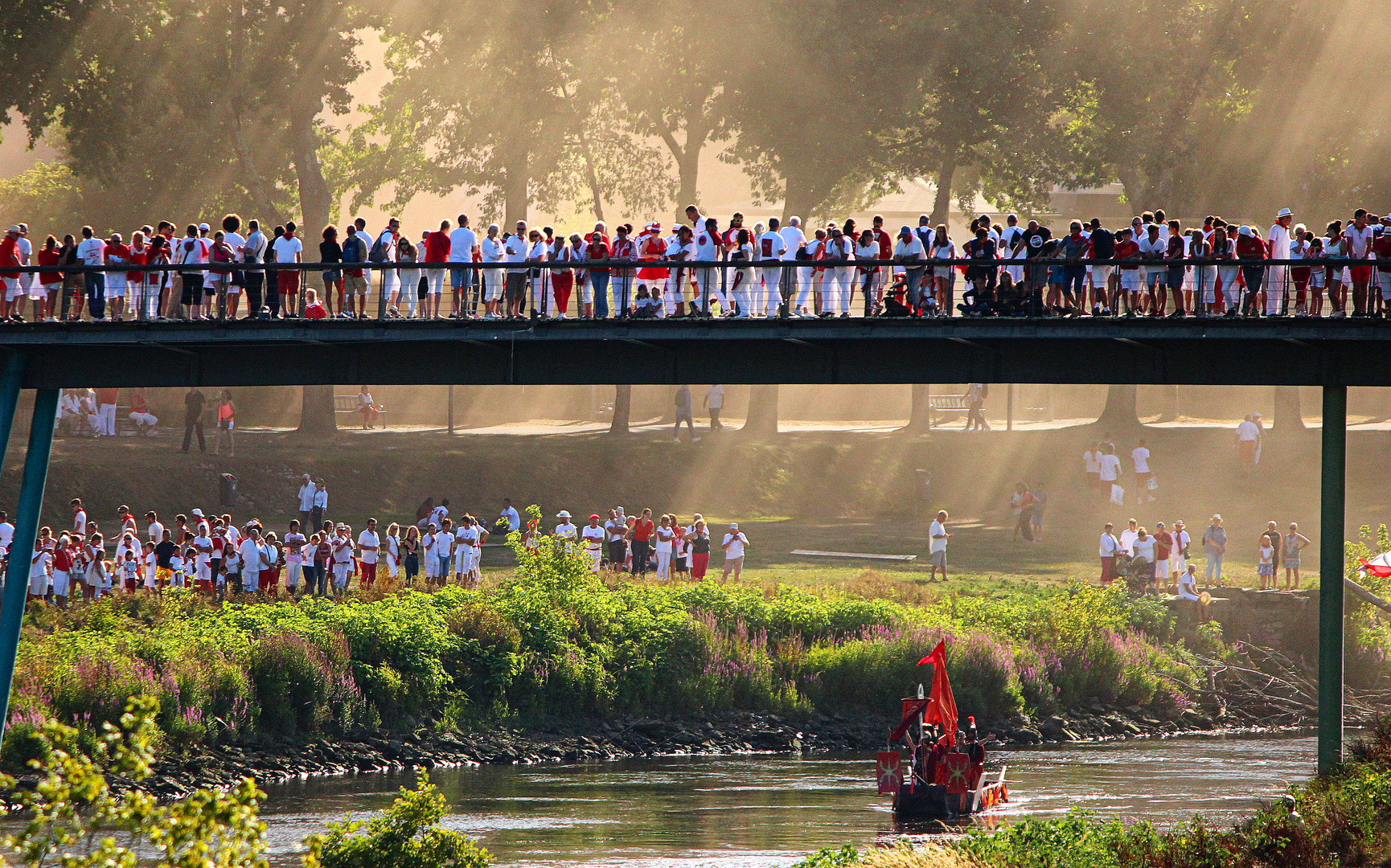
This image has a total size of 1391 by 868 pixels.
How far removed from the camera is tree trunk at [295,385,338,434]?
50.2m

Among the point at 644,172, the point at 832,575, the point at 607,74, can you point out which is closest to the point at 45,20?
the point at 607,74

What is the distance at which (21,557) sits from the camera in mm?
23844

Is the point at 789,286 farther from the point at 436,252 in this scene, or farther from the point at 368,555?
the point at 368,555

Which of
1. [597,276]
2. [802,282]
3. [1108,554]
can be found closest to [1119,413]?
[1108,554]

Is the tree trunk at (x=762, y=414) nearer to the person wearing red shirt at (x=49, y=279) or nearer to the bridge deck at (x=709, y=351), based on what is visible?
the bridge deck at (x=709, y=351)

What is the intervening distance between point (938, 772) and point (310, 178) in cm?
3250

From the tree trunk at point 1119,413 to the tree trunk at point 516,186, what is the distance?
2069 centimetres

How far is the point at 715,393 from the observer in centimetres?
5203

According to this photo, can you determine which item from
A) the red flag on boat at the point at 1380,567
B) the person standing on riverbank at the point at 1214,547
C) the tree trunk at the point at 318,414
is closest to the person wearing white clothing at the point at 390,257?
the red flag on boat at the point at 1380,567

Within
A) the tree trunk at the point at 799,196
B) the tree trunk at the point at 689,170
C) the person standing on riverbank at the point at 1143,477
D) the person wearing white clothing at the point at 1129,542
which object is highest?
the tree trunk at the point at 689,170

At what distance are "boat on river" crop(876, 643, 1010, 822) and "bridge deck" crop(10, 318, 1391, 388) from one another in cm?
604

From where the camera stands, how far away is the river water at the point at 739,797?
81.5ft

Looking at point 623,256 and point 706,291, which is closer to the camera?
point 706,291

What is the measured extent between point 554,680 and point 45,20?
25044 mm
